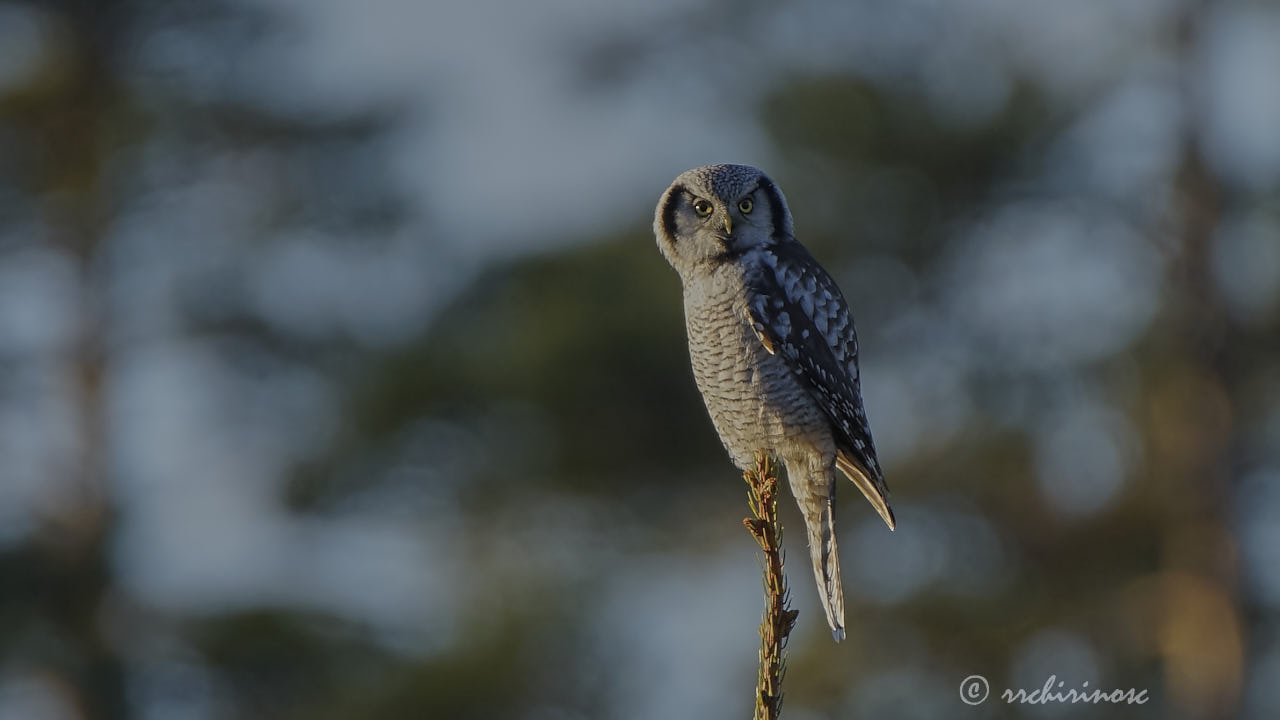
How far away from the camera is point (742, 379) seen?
4.34m

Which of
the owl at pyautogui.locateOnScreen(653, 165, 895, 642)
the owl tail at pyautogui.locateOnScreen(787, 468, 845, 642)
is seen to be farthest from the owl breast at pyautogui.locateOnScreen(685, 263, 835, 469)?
the owl tail at pyautogui.locateOnScreen(787, 468, 845, 642)

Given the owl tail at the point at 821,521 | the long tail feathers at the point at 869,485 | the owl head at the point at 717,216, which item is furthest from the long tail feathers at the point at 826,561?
the owl head at the point at 717,216

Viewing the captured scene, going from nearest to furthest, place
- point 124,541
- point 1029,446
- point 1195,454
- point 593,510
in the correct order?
point 1195,454, point 1029,446, point 124,541, point 593,510

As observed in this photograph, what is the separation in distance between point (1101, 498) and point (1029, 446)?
781 millimetres

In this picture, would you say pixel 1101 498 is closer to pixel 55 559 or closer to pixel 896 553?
pixel 896 553

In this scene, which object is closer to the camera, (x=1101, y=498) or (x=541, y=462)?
(x=1101, y=498)

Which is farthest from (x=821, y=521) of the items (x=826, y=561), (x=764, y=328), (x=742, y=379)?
(x=764, y=328)

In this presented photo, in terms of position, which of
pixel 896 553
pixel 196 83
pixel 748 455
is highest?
pixel 196 83

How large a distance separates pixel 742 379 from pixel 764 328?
18 centimetres

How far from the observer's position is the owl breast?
4289 mm

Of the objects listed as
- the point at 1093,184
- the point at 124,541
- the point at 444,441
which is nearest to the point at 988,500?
the point at 1093,184

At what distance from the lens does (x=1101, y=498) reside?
35.7ft

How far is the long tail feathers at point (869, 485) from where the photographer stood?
4242mm

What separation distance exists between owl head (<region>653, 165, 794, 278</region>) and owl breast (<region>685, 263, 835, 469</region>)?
0.23 feet
